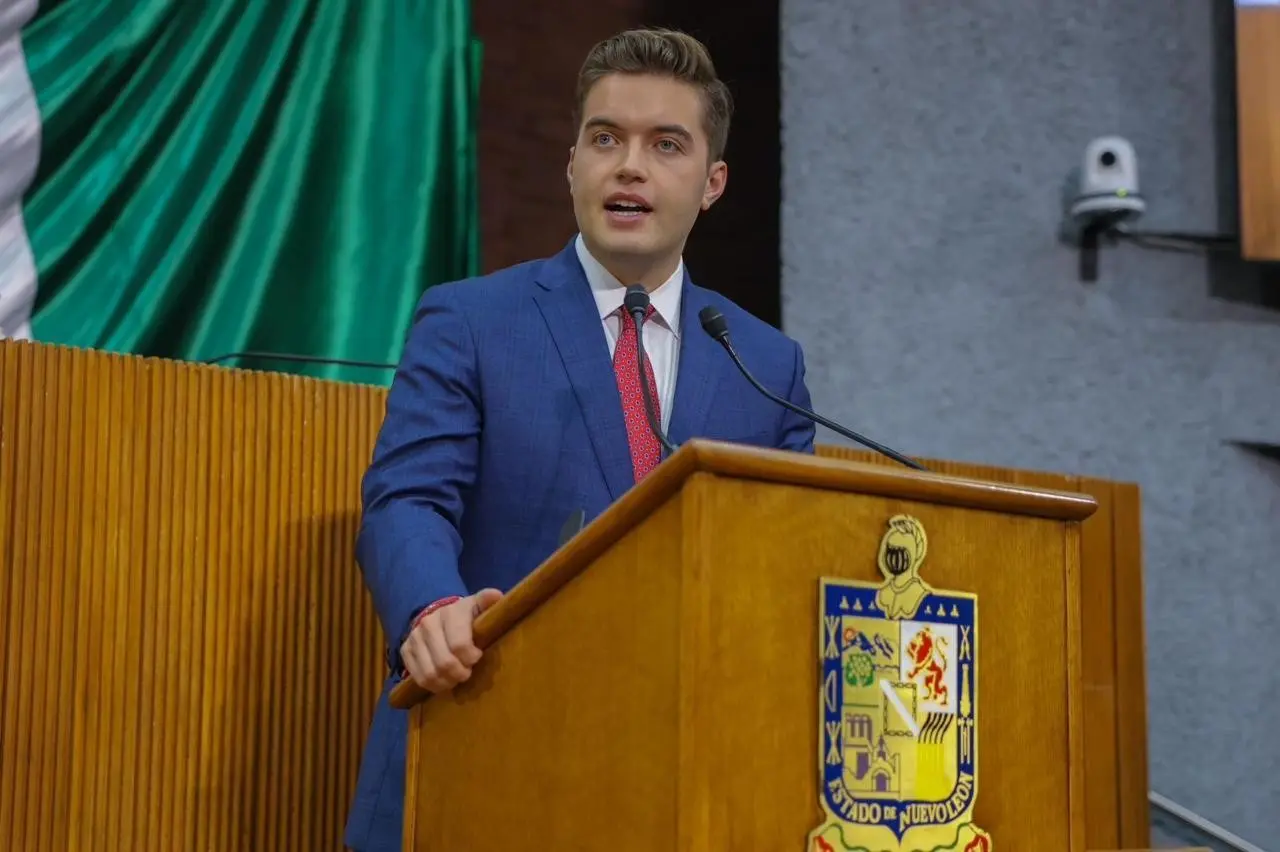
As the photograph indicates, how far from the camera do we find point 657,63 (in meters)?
1.76

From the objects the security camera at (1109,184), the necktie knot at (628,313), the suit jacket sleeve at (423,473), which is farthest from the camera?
the security camera at (1109,184)

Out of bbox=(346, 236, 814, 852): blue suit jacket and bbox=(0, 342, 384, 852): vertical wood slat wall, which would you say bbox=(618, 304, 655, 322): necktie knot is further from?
bbox=(0, 342, 384, 852): vertical wood slat wall

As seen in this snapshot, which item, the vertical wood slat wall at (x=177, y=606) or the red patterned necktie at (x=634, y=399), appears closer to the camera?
the red patterned necktie at (x=634, y=399)

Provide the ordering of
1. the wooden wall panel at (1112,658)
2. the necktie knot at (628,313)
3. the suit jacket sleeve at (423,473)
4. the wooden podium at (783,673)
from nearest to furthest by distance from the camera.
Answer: the wooden podium at (783,673)
the suit jacket sleeve at (423,473)
the necktie knot at (628,313)
the wooden wall panel at (1112,658)

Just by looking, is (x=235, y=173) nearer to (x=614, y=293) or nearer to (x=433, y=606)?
(x=614, y=293)

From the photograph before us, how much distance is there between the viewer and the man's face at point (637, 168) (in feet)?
5.58

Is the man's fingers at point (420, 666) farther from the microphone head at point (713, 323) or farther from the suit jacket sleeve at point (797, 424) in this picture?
the suit jacket sleeve at point (797, 424)

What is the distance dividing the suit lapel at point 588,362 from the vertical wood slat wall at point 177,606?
0.63 metres

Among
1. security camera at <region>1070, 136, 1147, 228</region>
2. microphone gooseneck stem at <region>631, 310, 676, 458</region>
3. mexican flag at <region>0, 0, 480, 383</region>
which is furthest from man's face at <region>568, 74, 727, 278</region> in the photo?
security camera at <region>1070, 136, 1147, 228</region>

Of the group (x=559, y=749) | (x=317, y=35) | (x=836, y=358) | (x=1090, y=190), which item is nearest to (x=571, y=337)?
(x=559, y=749)

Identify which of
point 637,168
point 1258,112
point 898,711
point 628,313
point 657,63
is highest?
point 1258,112

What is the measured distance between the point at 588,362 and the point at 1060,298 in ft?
7.48


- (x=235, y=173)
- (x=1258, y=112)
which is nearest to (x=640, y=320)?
(x=235, y=173)

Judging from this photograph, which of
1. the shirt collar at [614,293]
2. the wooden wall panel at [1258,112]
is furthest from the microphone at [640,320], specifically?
the wooden wall panel at [1258,112]
